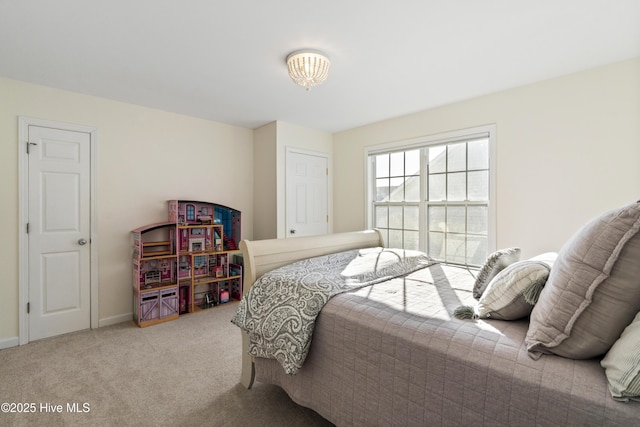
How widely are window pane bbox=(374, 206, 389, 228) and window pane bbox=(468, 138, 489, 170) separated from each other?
121 cm

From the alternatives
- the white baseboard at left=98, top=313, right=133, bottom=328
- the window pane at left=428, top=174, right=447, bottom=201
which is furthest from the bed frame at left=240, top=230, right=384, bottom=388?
the white baseboard at left=98, top=313, right=133, bottom=328

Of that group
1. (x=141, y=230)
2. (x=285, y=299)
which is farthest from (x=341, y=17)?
(x=141, y=230)

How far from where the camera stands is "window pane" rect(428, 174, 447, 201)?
3.54 m

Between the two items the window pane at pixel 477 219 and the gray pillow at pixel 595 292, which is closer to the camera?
the gray pillow at pixel 595 292

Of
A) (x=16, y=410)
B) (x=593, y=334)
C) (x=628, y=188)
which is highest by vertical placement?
(x=628, y=188)

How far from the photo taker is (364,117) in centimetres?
383

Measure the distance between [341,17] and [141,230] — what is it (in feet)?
9.21

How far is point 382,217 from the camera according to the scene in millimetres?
4148

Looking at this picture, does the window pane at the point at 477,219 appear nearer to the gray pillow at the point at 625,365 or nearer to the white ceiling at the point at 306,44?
the white ceiling at the point at 306,44

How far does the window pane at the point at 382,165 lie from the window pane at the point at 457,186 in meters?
0.87

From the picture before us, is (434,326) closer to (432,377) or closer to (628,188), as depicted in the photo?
(432,377)

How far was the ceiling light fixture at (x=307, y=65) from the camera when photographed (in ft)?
7.23

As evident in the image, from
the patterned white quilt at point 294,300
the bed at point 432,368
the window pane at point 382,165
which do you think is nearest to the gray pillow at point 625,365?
the bed at point 432,368

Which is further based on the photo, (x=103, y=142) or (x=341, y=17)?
(x=103, y=142)
